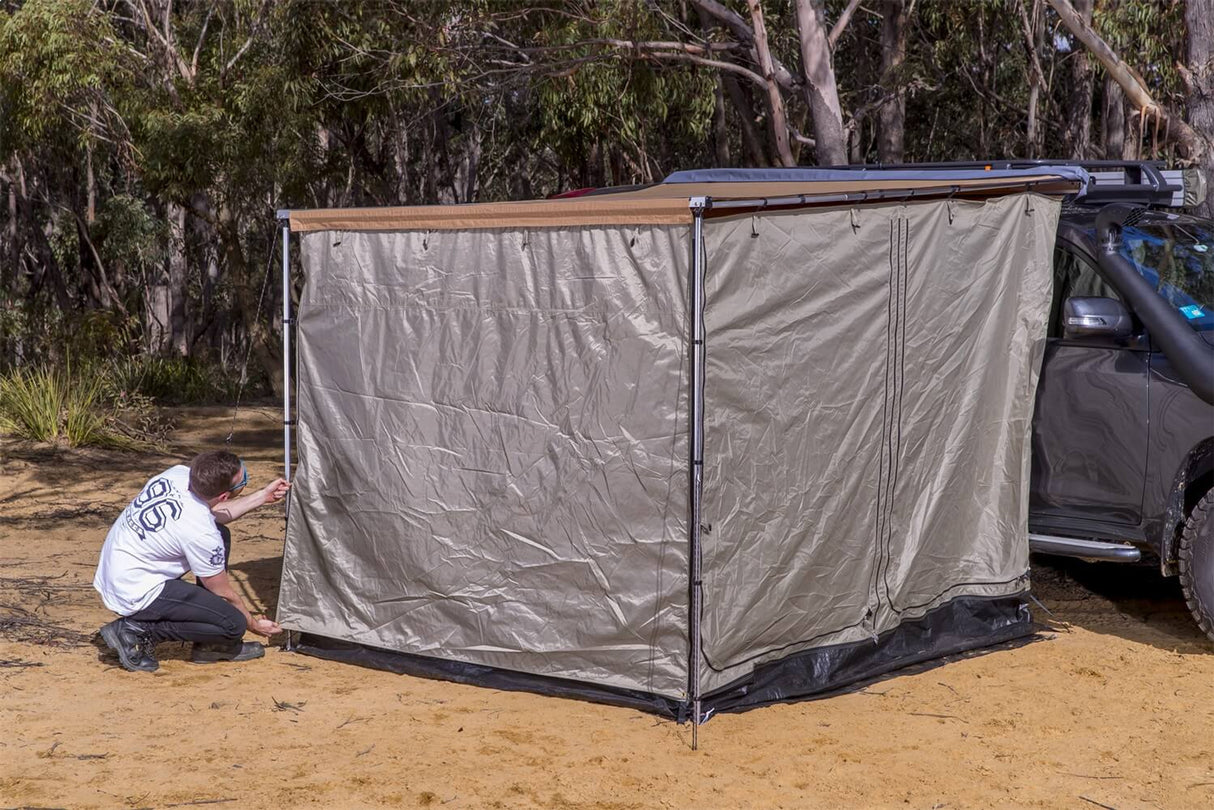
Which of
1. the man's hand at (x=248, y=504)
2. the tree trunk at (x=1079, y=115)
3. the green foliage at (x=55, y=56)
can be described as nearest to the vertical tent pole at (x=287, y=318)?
the man's hand at (x=248, y=504)

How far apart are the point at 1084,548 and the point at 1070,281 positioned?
131 cm

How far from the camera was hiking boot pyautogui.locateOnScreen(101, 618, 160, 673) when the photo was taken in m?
6.08

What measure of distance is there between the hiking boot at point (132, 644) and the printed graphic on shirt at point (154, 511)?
407 millimetres

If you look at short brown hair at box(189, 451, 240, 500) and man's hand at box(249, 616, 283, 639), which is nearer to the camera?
short brown hair at box(189, 451, 240, 500)

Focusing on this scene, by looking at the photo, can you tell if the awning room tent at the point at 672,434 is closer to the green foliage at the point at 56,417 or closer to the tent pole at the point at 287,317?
the tent pole at the point at 287,317

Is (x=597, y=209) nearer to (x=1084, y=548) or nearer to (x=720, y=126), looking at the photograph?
(x=1084, y=548)

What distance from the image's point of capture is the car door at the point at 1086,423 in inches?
252

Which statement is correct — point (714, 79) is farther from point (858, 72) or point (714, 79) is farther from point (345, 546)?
point (345, 546)

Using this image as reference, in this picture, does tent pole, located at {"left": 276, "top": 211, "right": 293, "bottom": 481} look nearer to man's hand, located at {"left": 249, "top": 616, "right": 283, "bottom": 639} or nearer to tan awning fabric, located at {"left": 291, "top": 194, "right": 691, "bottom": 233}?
tan awning fabric, located at {"left": 291, "top": 194, "right": 691, "bottom": 233}

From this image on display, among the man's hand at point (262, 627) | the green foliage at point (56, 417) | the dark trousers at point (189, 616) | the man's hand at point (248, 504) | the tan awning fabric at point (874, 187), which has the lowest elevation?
the green foliage at point (56, 417)

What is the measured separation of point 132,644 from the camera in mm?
6090

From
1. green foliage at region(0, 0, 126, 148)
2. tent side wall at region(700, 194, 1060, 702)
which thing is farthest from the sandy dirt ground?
green foliage at region(0, 0, 126, 148)

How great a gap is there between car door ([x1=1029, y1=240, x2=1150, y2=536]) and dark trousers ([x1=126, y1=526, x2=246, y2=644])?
3.80 meters

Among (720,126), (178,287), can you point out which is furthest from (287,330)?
(178,287)
